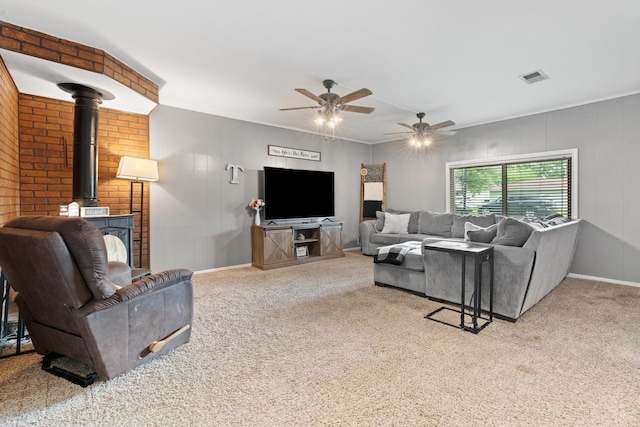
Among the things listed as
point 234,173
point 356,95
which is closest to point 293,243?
point 234,173

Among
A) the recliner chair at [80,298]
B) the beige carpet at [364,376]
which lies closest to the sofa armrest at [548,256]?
the beige carpet at [364,376]

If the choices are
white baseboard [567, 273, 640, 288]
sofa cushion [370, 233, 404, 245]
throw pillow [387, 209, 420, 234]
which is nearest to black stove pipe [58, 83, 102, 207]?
sofa cushion [370, 233, 404, 245]

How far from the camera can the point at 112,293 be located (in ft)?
6.11

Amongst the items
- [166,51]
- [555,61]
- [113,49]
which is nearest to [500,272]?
[555,61]

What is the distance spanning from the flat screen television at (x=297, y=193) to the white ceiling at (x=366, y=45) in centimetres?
148

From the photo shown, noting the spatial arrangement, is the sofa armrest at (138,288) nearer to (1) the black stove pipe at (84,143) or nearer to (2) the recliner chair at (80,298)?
(2) the recliner chair at (80,298)

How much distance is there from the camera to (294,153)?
606 cm

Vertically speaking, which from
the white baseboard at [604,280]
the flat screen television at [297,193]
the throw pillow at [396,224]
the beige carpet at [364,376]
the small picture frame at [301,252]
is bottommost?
the beige carpet at [364,376]

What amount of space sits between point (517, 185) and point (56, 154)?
6830 millimetres

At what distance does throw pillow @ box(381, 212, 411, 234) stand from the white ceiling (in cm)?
254

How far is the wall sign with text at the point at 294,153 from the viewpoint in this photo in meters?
5.77

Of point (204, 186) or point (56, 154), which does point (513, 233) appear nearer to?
point (204, 186)

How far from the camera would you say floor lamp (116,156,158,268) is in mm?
3803

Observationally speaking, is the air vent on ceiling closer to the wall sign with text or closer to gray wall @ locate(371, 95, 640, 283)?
gray wall @ locate(371, 95, 640, 283)
